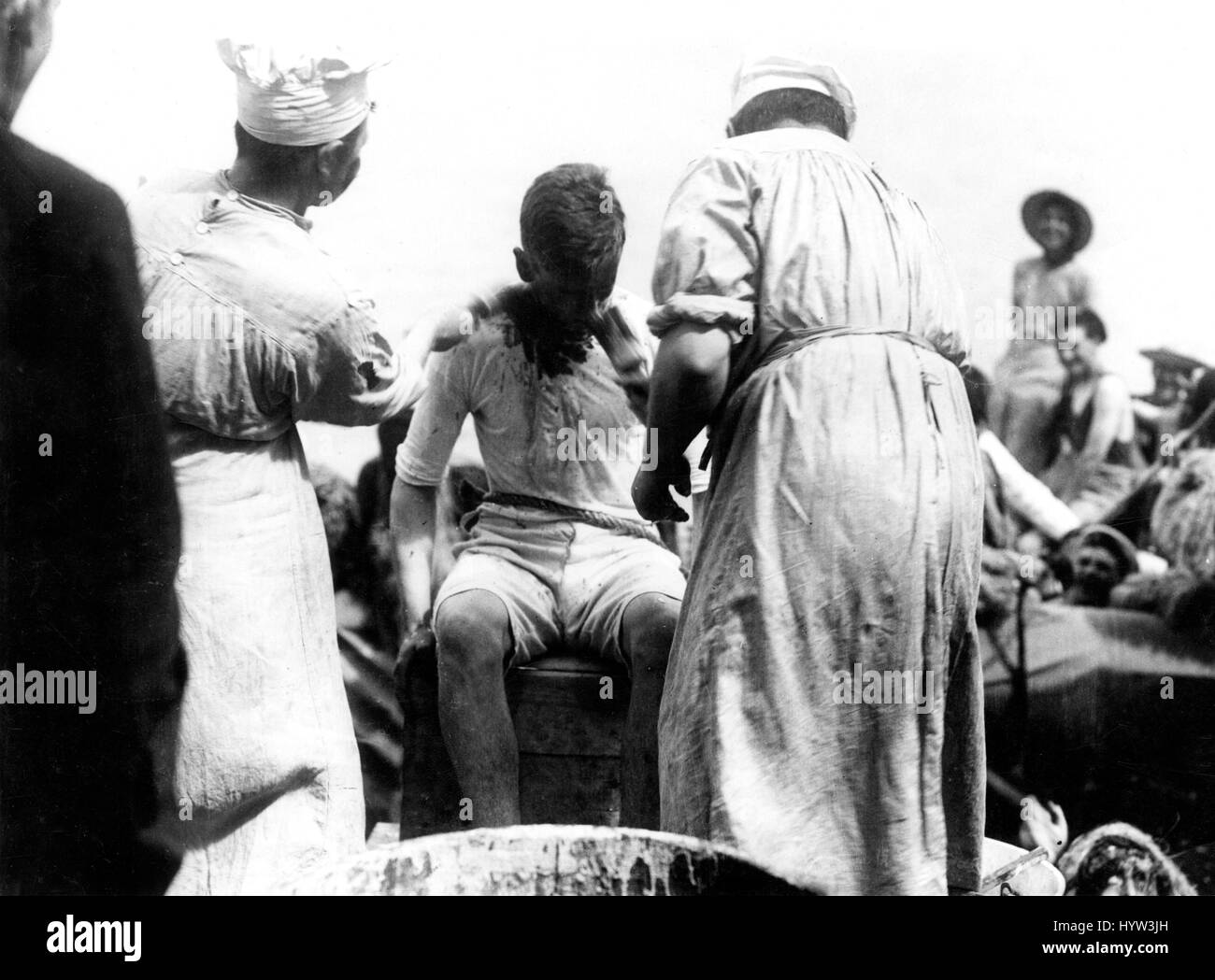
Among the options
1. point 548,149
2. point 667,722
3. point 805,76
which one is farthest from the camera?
point 548,149

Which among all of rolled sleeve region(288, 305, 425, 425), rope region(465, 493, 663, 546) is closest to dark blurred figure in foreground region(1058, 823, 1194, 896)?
rope region(465, 493, 663, 546)

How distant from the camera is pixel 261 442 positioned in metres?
4.98

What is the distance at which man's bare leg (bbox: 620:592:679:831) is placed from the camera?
16.2 feet

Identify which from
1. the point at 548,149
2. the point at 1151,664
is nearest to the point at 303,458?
the point at 548,149

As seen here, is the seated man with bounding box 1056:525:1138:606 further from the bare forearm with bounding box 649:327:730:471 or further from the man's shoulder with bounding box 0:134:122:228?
the man's shoulder with bounding box 0:134:122:228

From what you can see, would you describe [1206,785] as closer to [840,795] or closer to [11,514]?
[840,795]

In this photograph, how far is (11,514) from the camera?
5.10 m

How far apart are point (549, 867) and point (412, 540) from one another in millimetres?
1134

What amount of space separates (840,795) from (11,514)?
1972mm

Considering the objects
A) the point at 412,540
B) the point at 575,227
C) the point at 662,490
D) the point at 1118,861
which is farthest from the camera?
the point at 1118,861

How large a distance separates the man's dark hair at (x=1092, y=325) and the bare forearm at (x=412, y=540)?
163 centimetres

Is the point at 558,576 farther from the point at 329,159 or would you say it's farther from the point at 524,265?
the point at 329,159

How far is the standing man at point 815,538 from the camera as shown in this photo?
14.7ft

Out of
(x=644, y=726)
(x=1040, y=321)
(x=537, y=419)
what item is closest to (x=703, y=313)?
(x=537, y=419)
